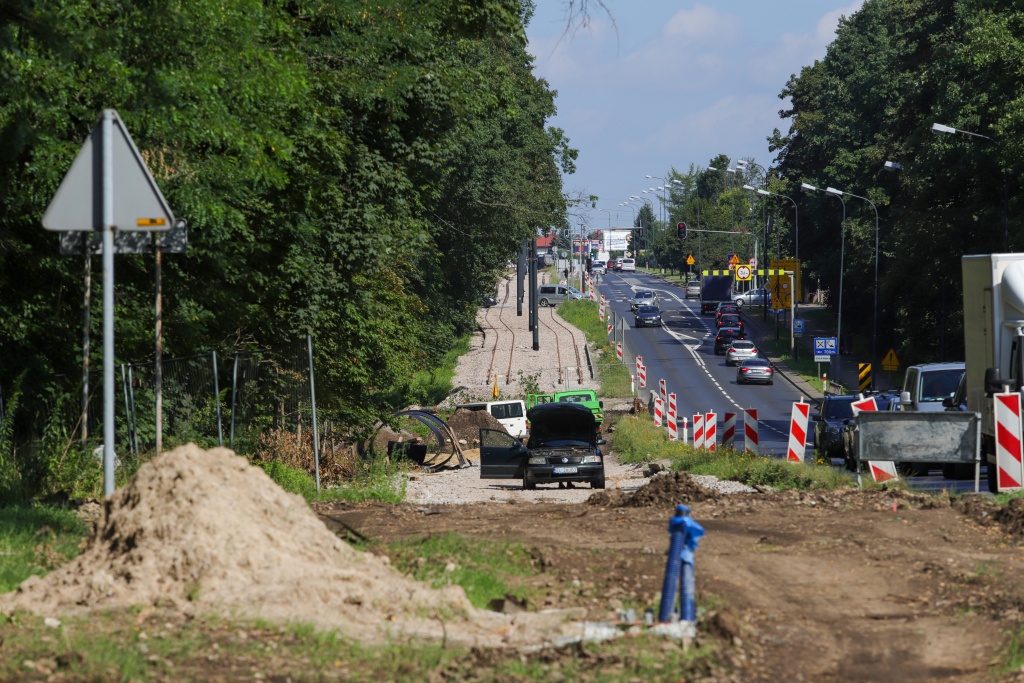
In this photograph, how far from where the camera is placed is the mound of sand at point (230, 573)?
7395 mm

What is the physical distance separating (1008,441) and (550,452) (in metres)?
9.54

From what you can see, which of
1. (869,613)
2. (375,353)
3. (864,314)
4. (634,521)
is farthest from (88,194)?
(864,314)

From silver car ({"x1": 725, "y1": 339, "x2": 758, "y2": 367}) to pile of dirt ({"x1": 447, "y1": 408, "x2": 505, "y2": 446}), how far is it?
1398 inches

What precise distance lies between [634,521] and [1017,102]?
1334 inches

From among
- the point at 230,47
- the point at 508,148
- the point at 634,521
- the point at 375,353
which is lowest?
the point at 634,521

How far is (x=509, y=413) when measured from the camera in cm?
4228

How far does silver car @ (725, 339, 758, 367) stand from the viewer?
72.7 metres

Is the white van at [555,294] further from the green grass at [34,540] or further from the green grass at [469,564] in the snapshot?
the green grass at [469,564]

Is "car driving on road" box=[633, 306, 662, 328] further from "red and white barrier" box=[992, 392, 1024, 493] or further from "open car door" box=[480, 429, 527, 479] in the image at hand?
"red and white barrier" box=[992, 392, 1024, 493]

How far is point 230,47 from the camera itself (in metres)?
15.9

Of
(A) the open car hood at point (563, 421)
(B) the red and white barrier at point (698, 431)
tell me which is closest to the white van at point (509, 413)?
(B) the red and white barrier at point (698, 431)

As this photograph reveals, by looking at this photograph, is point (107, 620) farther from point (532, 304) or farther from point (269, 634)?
point (532, 304)

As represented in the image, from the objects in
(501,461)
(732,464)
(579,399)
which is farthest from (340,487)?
(579,399)

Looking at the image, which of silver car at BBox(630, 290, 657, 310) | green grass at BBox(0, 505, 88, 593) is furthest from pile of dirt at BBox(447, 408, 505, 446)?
silver car at BBox(630, 290, 657, 310)
